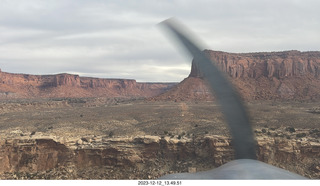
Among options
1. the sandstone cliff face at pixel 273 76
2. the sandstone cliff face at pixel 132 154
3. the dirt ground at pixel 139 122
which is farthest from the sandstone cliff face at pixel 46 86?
the sandstone cliff face at pixel 132 154

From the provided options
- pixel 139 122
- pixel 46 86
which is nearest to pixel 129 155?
pixel 139 122

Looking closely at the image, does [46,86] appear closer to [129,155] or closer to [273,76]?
[273,76]

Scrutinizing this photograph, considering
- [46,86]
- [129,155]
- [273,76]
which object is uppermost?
[273,76]

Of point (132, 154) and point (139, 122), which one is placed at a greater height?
point (139, 122)

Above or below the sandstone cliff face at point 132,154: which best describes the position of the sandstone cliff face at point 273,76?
above

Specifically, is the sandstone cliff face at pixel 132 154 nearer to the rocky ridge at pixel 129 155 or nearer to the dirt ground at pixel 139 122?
the rocky ridge at pixel 129 155
